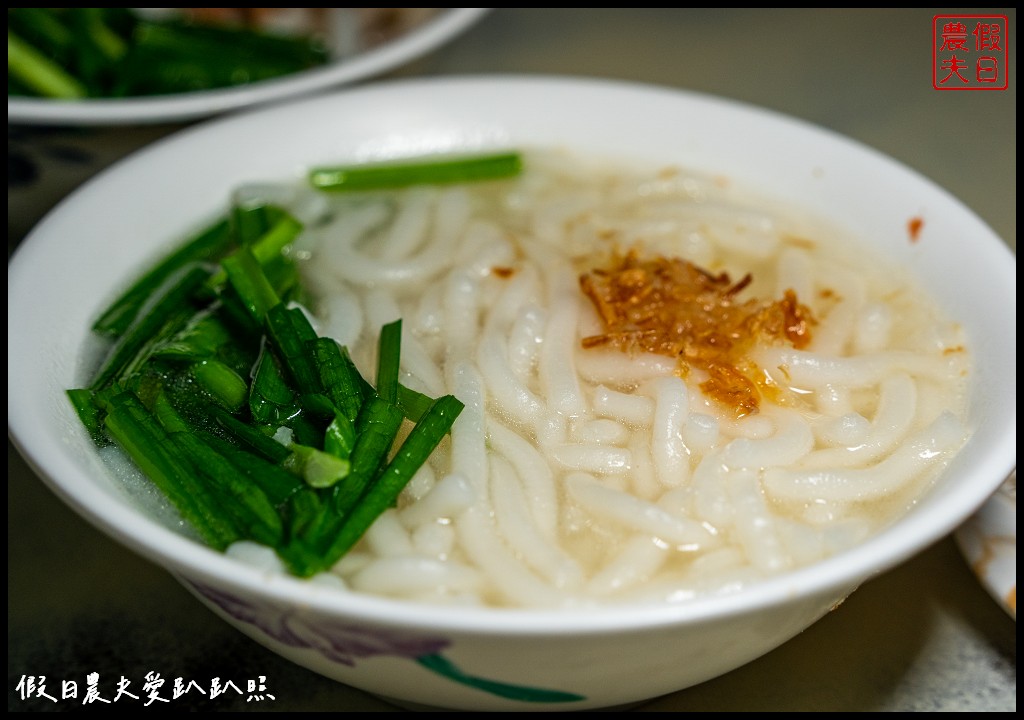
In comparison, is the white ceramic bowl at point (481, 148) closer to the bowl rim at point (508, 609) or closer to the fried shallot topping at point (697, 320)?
the bowl rim at point (508, 609)

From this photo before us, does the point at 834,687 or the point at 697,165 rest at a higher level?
the point at 697,165

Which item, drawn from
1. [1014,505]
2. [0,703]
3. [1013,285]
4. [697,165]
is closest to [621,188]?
[697,165]

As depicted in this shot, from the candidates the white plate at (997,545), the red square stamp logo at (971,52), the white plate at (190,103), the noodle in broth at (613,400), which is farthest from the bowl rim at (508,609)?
the red square stamp logo at (971,52)

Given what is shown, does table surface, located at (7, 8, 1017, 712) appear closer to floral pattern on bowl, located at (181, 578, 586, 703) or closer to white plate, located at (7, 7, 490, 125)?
white plate, located at (7, 7, 490, 125)

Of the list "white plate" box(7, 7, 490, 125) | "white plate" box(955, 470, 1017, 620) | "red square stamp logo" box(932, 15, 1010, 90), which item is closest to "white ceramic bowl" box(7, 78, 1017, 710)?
"white plate" box(7, 7, 490, 125)

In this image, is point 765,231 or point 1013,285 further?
point 765,231

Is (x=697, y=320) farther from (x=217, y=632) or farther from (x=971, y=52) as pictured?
(x=971, y=52)

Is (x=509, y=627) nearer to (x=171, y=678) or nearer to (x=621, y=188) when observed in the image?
(x=171, y=678)
